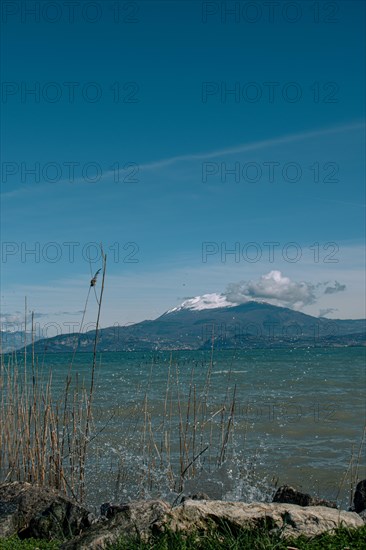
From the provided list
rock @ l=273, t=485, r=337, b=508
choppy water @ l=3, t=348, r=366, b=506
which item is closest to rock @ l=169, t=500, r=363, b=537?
rock @ l=273, t=485, r=337, b=508

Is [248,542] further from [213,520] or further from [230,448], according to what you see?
[230,448]

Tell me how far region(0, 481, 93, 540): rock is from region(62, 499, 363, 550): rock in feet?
4.13

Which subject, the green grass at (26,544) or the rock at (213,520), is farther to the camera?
the green grass at (26,544)

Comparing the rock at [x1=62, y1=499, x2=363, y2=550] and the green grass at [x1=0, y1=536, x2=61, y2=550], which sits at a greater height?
the rock at [x1=62, y1=499, x2=363, y2=550]

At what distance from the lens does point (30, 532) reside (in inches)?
223

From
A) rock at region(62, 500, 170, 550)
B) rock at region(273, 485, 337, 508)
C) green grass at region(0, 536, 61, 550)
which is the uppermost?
rock at region(62, 500, 170, 550)

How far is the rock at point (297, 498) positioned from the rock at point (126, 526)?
2.68 m

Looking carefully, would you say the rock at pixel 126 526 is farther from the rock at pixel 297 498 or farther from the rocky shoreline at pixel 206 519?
the rock at pixel 297 498

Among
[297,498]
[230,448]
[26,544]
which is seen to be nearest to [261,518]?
[26,544]

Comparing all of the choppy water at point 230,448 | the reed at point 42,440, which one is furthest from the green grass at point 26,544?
the choppy water at point 230,448

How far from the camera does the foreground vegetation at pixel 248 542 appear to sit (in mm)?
3904

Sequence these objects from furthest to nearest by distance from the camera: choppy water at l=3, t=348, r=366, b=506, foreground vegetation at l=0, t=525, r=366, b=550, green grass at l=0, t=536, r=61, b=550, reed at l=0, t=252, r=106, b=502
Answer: choppy water at l=3, t=348, r=366, b=506, reed at l=0, t=252, r=106, b=502, green grass at l=0, t=536, r=61, b=550, foreground vegetation at l=0, t=525, r=366, b=550

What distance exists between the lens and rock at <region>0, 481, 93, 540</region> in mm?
5621

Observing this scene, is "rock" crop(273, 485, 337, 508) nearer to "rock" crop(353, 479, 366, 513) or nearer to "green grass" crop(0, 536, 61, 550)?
"rock" crop(353, 479, 366, 513)
